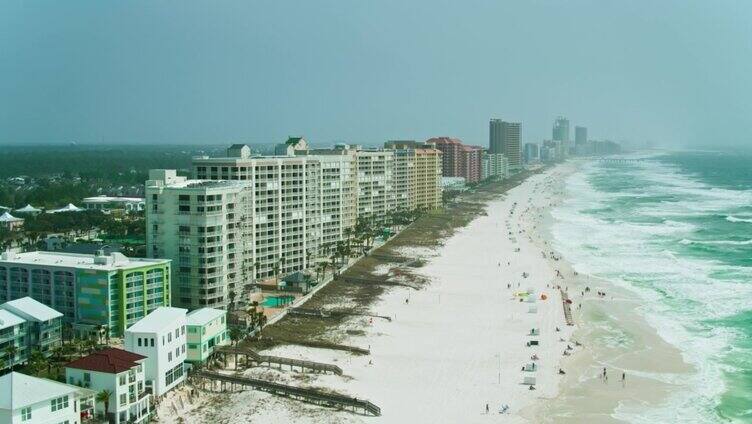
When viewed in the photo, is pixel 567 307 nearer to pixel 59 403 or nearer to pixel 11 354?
pixel 11 354

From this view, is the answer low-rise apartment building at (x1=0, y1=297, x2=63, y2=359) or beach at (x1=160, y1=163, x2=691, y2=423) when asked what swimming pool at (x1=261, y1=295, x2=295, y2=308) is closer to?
beach at (x1=160, y1=163, x2=691, y2=423)

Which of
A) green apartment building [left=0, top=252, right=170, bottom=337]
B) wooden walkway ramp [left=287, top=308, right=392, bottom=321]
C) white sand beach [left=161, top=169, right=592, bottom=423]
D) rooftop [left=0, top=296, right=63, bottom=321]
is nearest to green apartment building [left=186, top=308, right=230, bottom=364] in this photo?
white sand beach [left=161, top=169, right=592, bottom=423]

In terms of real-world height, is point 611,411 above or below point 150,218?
below

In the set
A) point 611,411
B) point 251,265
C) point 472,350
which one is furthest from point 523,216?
point 611,411

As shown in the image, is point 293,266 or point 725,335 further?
point 293,266

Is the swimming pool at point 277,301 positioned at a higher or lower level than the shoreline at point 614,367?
higher

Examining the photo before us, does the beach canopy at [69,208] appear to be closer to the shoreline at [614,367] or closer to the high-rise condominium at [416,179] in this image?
the high-rise condominium at [416,179]

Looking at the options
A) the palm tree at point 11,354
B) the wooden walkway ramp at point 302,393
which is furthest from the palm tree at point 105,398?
the palm tree at point 11,354

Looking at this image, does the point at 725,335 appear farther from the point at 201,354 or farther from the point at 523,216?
the point at 523,216
